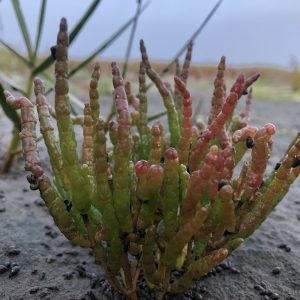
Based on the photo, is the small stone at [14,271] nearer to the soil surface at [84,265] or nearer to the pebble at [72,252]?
the soil surface at [84,265]

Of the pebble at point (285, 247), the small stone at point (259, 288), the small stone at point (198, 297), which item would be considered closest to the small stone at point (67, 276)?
the small stone at point (198, 297)

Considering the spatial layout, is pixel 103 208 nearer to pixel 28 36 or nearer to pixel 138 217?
pixel 138 217

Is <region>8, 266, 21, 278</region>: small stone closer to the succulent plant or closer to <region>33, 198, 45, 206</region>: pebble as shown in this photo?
the succulent plant

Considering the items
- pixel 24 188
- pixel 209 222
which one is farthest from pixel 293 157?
pixel 24 188

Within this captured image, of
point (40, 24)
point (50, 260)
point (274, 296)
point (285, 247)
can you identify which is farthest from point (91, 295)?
point (40, 24)

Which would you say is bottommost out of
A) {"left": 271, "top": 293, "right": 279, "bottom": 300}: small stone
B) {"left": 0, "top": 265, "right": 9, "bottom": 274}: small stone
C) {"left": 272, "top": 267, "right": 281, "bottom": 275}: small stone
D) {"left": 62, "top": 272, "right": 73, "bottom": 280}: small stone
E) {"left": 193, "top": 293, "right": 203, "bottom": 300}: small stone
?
{"left": 0, "top": 265, "right": 9, "bottom": 274}: small stone

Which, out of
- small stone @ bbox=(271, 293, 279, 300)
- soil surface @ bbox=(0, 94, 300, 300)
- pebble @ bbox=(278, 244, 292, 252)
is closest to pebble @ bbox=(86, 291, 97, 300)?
soil surface @ bbox=(0, 94, 300, 300)
